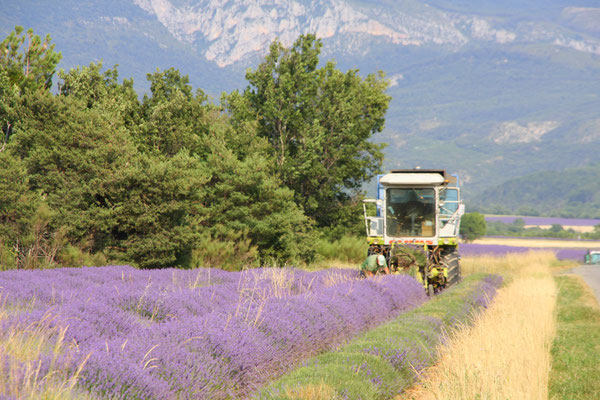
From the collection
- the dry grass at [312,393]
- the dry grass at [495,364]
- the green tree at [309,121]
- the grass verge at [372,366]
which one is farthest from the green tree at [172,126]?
the dry grass at [312,393]

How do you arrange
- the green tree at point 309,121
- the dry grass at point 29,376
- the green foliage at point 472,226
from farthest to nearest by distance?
the green foliage at point 472,226
the green tree at point 309,121
the dry grass at point 29,376

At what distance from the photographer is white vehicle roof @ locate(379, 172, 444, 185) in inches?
760

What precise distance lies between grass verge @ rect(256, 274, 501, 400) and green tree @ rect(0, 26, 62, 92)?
66.9ft

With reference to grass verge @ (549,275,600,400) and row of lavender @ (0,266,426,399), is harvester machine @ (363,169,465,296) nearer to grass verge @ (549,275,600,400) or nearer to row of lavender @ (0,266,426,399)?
grass verge @ (549,275,600,400)

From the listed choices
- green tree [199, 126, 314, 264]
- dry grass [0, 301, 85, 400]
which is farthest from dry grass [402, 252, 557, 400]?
green tree [199, 126, 314, 264]

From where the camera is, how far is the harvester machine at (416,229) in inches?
767

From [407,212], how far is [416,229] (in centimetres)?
61

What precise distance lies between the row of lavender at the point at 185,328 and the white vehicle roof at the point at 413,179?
19.3 ft

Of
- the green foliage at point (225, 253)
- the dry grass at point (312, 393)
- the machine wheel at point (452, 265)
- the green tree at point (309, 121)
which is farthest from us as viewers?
the green tree at point (309, 121)

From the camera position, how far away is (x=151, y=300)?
10.1 m

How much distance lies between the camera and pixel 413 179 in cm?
1964

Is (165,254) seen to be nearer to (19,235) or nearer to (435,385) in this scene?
(19,235)

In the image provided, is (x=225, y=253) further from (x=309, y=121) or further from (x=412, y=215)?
(x=309, y=121)

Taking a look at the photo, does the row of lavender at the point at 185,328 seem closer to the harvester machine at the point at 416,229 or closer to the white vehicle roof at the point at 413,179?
the harvester machine at the point at 416,229
